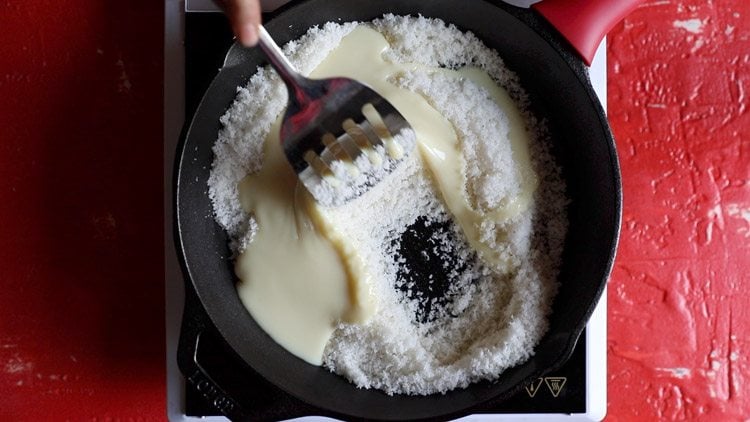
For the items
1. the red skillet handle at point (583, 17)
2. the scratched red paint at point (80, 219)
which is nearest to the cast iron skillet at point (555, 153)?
the red skillet handle at point (583, 17)

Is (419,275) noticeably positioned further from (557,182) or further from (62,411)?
(62,411)

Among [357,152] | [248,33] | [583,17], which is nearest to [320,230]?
[357,152]

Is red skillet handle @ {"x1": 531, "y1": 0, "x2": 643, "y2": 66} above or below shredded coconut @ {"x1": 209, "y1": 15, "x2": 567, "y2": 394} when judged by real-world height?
above

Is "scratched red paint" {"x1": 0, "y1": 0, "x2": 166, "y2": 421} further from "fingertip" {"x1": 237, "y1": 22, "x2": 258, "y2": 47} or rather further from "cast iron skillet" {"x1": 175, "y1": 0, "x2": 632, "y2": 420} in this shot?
"fingertip" {"x1": 237, "y1": 22, "x2": 258, "y2": 47}

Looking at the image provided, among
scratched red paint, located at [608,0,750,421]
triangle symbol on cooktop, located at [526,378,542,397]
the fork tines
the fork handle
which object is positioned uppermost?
the fork handle

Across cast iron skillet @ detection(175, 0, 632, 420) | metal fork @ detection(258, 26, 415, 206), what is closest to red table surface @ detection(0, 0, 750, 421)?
cast iron skillet @ detection(175, 0, 632, 420)

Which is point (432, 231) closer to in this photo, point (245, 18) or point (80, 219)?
point (245, 18)

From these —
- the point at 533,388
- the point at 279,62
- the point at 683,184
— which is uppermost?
the point at 279,62
